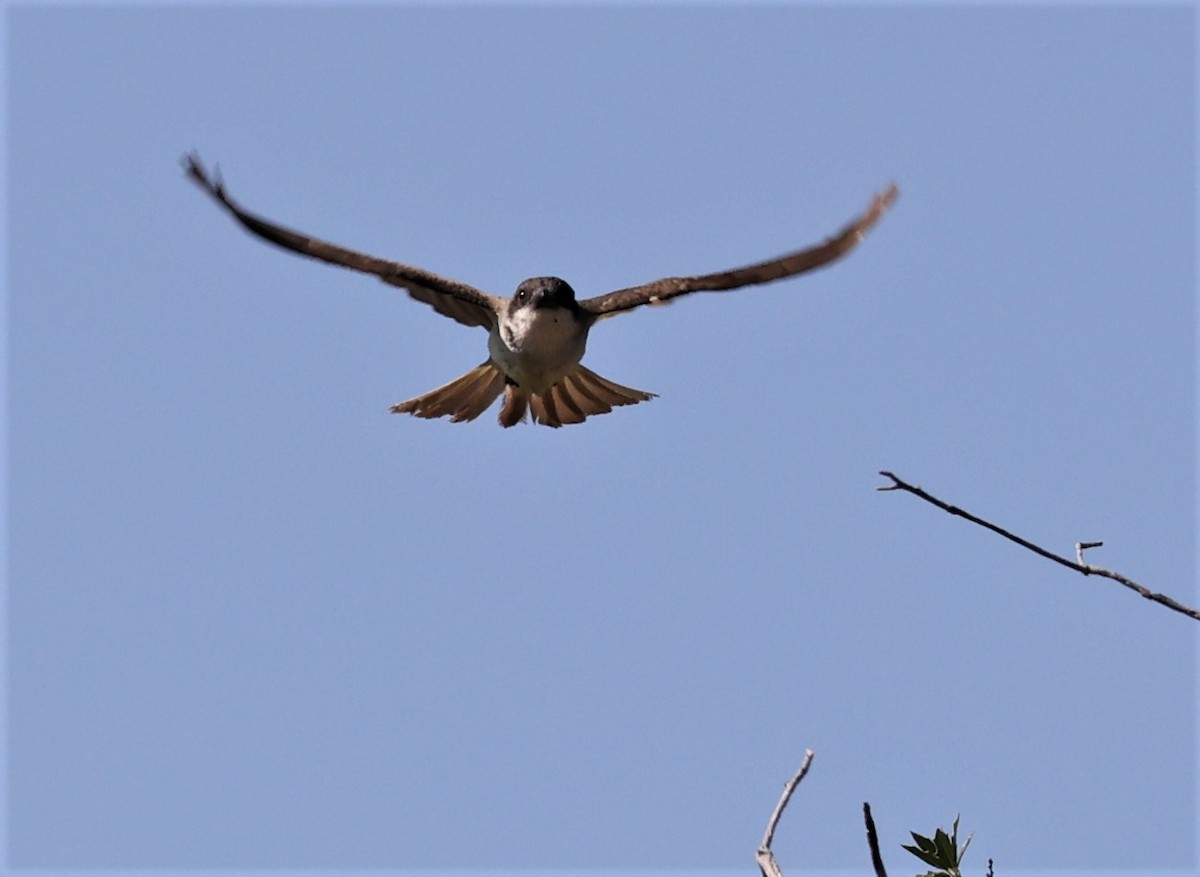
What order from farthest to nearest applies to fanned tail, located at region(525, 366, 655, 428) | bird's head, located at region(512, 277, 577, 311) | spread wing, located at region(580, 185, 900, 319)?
fanned tail, located at region(525, 366, 655, 428) → bird's head, located at region(512, 277, 577, 311) → spread wing, located at region(580, 185, 900, 319)

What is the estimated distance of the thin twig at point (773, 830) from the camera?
5164 millimetres

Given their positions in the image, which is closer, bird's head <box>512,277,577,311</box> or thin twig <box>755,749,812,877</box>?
thin twig <box>755,749,812,877</box>

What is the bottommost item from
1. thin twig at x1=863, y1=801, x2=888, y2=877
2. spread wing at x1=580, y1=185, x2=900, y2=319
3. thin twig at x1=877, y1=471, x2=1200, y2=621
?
thin twig at x1=863, y1=801, x2=888, y2=877

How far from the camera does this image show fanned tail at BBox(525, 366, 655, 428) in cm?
1315

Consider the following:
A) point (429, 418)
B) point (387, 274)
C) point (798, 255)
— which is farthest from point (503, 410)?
point (798, 255)

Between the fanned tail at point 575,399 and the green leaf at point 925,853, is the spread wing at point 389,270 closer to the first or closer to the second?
the fanned tail at point 575,399

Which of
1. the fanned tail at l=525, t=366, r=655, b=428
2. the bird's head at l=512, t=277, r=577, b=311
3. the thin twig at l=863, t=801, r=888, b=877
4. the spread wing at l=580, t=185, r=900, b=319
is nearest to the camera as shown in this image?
the thin twig at l=863, t=801, r=888, b=877

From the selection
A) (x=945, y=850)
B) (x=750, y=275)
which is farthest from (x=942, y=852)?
(x=750, y=275)

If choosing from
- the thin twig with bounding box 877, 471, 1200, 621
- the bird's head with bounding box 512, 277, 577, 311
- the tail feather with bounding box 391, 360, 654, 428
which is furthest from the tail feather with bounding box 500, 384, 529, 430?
the thin twig with bounding box 877, 471, 1200, 621

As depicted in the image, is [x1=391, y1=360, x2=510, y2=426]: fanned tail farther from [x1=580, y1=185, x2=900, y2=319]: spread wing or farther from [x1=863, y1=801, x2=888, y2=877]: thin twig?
[x1=863, y1=801, x2=888, y2=877]: thin twig

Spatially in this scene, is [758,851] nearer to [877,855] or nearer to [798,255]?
[877,855]

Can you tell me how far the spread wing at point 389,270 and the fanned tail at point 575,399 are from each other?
73cm

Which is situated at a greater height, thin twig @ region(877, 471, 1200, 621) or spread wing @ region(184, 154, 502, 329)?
spread wing @ region(184, 154, 502, 329)

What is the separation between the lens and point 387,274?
40.2ft
